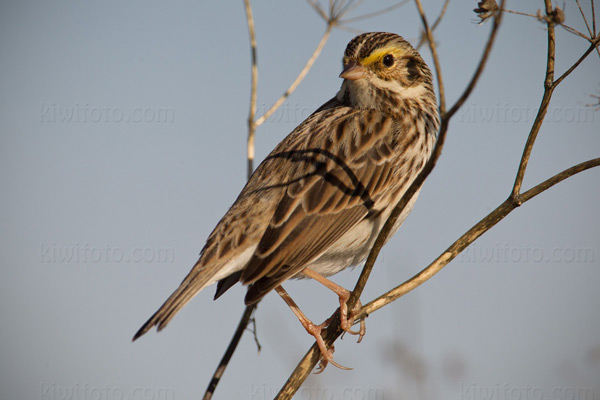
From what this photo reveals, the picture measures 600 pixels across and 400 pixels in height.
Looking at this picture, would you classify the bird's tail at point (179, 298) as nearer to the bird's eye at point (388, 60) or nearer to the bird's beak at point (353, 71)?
the bird's beak at point (353, 71)

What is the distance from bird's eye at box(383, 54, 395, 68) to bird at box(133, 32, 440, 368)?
12 millimetres

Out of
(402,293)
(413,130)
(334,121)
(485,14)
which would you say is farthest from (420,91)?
(402,293)

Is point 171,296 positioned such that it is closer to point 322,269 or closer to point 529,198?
point 322,269

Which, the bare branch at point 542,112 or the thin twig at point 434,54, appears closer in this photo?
the thin twig at point 434,54

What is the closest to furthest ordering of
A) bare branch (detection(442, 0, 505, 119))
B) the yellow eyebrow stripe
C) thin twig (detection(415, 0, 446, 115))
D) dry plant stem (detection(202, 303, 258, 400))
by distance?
1. bare branch (detection(442, 0, 505, 119))
2. thin twig (detection(415, 0, 446, 115))
3. dry plant stem (detection(202, 303, 258, 400))
4. the yellow eyebrow stripe

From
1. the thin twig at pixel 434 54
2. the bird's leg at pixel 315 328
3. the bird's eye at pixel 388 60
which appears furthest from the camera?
the bird's eye at pixel 388 60

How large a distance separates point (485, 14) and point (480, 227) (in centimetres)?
117

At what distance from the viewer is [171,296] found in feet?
13.5

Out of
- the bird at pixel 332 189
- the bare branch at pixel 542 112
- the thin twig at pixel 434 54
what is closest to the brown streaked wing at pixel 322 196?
the bird at pixel 332 189

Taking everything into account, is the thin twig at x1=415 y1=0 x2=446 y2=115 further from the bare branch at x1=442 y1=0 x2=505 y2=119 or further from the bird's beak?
the bird's beak

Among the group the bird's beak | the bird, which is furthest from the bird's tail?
the bird's beak

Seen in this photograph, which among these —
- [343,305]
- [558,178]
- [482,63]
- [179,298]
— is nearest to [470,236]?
[558,178]

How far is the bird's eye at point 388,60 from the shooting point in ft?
16.8

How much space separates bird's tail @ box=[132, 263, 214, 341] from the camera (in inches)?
155
